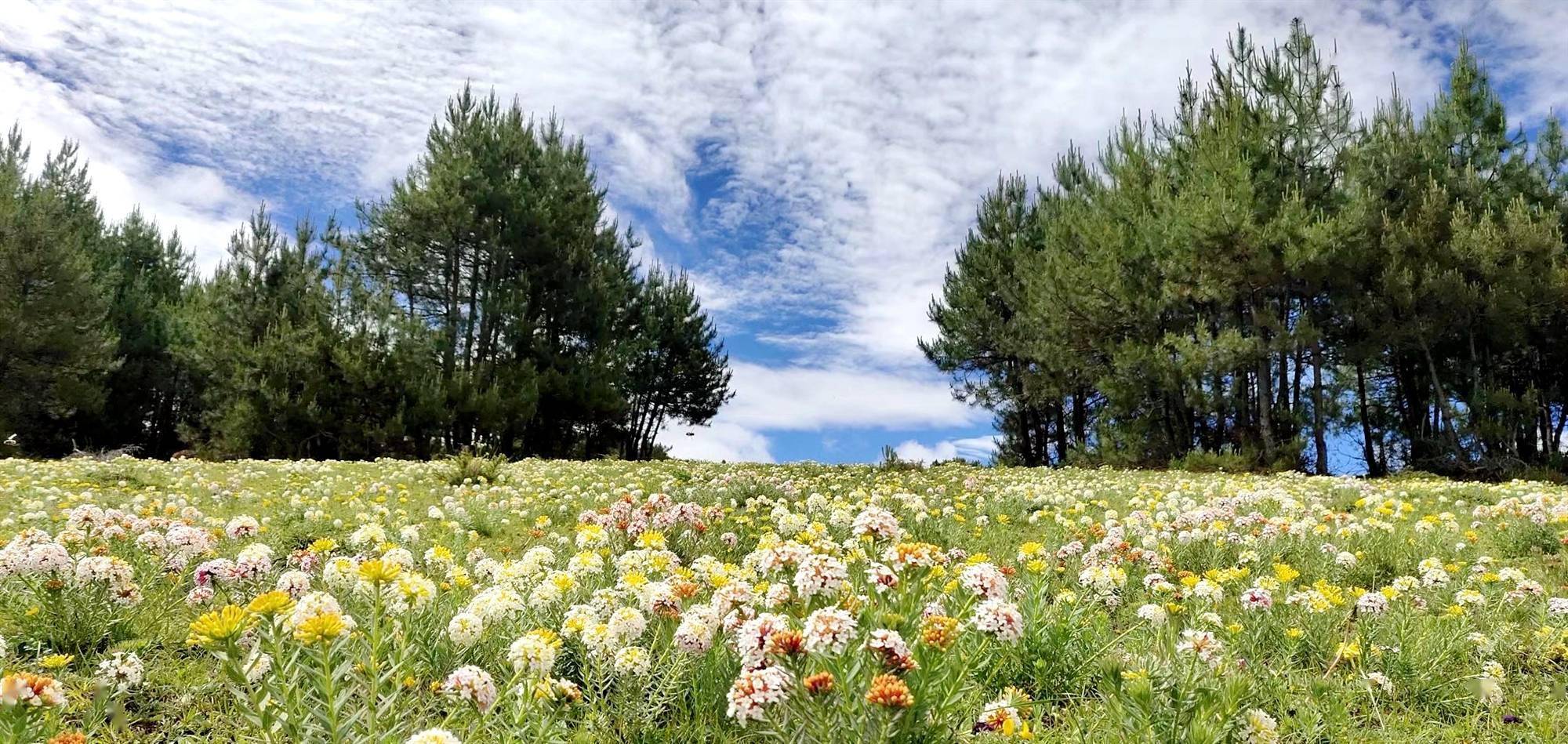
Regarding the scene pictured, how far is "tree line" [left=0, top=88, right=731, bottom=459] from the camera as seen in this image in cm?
2561

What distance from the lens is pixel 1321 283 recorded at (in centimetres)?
2144

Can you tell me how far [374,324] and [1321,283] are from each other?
99.9ft

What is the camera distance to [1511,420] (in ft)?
65.1

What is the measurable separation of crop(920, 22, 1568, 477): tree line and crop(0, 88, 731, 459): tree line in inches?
738

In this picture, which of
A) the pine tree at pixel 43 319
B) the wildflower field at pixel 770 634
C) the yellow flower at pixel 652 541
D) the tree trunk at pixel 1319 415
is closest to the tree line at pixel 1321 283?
the tree trunk at pixel 1319 415

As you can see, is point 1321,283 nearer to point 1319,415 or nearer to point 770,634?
point 1319,415

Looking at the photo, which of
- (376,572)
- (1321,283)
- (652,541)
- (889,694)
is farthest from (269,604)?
(1321,283)

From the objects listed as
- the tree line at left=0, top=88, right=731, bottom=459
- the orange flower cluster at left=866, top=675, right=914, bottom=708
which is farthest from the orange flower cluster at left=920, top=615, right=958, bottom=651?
the tree line at left=0, top=88, right=731, bottom=459

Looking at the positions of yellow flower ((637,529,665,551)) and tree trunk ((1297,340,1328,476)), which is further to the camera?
tree trunk ((1297,340,1328,476))

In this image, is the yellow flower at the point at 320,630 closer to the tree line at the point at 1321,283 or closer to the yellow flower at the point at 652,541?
the yellow flower at the point at 652,541

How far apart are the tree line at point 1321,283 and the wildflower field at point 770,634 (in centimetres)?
1642

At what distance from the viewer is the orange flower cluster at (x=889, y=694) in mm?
1524

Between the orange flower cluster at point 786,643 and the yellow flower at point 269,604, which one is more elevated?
the yellow flower at point 269,604

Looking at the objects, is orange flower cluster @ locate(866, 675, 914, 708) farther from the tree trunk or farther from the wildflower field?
the tree trunk
